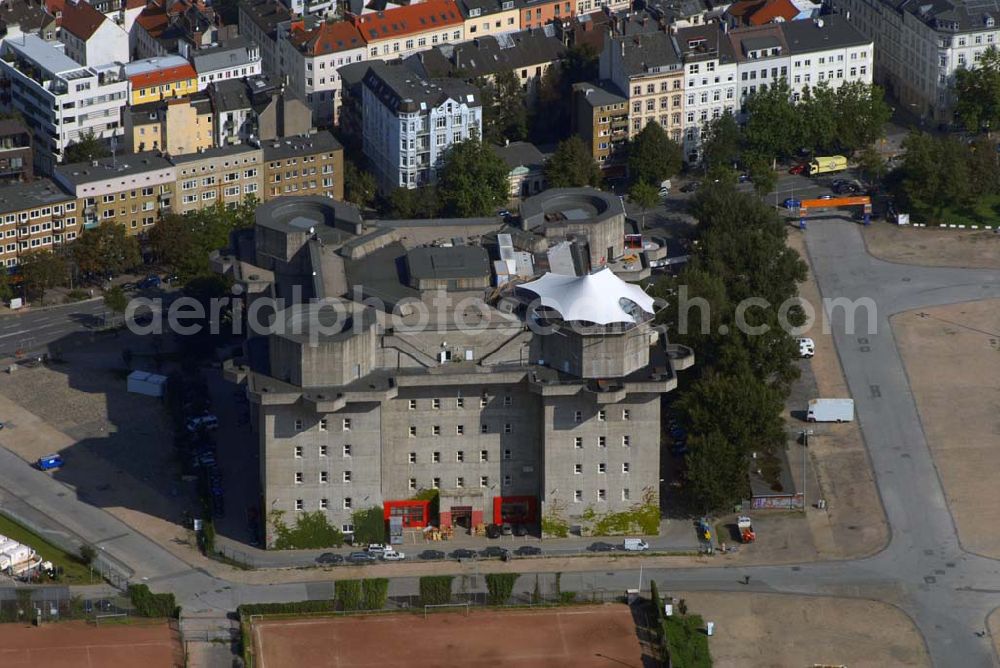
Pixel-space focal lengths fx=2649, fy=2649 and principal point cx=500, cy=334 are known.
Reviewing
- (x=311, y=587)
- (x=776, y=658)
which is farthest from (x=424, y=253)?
(x=776, y=658)

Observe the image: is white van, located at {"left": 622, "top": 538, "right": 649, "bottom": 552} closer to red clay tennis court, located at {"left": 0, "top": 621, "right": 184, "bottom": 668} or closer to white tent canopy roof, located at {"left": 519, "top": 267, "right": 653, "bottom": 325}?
white tent canopy roof, located at {"left": 519, "top": 267, "right": 653, "bottom": 325}

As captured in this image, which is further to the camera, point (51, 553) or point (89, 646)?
point (51, 553)

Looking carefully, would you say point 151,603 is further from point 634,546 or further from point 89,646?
point 634,546

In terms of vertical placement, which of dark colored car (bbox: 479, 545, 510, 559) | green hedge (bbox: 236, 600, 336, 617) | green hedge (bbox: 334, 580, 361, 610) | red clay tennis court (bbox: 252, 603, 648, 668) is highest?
dark colored car (bbox: 479, 545, 510, 559)

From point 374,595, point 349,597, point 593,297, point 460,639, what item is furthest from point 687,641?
point 593,297

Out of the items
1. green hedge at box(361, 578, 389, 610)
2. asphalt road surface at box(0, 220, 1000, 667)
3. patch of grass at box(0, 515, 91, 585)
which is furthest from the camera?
patch of grass at box(0, 515, 91, 585)

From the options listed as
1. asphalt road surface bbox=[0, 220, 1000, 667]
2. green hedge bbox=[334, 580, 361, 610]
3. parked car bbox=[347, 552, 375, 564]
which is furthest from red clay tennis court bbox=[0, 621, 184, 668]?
parked car bbox=[347, 552, 375, 564]

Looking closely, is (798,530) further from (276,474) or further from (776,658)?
(276,474)
